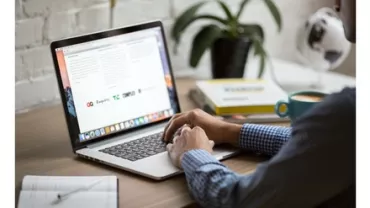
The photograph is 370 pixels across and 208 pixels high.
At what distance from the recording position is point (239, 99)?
165cm

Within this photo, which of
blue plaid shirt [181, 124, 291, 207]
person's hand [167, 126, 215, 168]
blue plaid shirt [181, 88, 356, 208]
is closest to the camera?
blue plaid shirt [181, 88, 356, 208]

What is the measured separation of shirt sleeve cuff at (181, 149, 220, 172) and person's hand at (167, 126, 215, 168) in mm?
36

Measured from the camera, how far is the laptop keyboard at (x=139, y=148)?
140 cm

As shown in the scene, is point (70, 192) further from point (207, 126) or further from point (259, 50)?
point (259, 50)

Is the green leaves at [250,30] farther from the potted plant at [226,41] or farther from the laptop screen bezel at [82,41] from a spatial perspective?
the laptop screen bezel at [82,41]

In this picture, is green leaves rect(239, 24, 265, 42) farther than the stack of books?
Yes

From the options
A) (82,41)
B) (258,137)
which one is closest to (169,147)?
(258,137)

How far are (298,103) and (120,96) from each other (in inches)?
15.1

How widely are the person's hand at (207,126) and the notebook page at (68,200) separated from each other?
29 centimetres

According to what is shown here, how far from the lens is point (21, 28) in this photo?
1687mm

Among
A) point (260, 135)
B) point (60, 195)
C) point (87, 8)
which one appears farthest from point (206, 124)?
point (87, 8)

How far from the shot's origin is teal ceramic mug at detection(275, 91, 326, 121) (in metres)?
1.50

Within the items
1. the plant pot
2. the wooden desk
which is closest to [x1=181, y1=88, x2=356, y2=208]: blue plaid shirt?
the wooden desk

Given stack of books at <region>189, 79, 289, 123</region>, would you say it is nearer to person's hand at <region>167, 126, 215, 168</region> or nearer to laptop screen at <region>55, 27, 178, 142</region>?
laptop screen at <region>55, 27, 178, 142</region>
